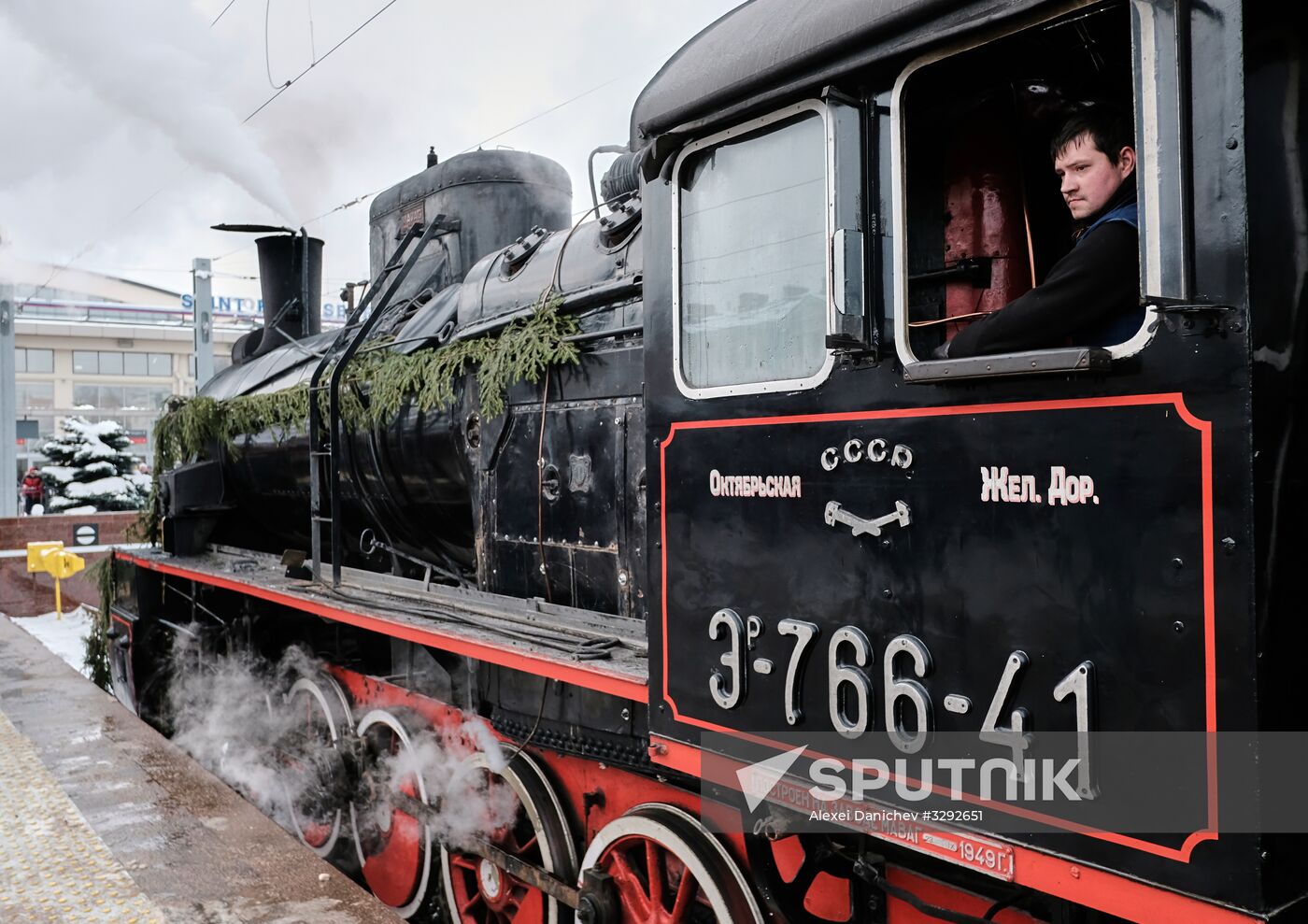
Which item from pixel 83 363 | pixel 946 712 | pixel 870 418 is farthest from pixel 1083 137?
pixel 83 363

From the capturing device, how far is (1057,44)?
6.93 ft

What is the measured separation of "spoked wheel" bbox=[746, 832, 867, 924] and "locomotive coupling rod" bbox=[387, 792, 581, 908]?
34.5 inches

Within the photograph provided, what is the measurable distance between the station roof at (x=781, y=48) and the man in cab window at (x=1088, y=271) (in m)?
0.33

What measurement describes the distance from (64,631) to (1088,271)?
1404 cm

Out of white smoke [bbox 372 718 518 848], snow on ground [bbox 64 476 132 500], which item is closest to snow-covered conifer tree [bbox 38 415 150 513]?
snow on ground [bbox 64 476 132 500]

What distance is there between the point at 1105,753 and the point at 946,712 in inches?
12.2

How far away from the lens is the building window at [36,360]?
4066 cm

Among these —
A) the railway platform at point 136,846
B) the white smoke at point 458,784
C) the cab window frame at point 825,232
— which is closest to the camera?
the cab window frame at point 825,232

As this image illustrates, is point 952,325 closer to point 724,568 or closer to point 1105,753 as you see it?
point 724,568

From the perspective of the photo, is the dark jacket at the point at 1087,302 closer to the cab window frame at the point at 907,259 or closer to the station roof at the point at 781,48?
the cab window frame at the point at 907,259

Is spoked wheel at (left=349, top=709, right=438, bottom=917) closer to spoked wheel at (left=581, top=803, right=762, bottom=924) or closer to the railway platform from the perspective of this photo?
the railway platform

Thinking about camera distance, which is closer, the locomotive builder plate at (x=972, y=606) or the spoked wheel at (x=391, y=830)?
the locomotive builder plate at (x=972, y=606)

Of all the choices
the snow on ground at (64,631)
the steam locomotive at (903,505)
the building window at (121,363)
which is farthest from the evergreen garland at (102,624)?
the building window at (121,363)

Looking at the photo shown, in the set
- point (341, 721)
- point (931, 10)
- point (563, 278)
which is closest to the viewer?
point (931, 10)
